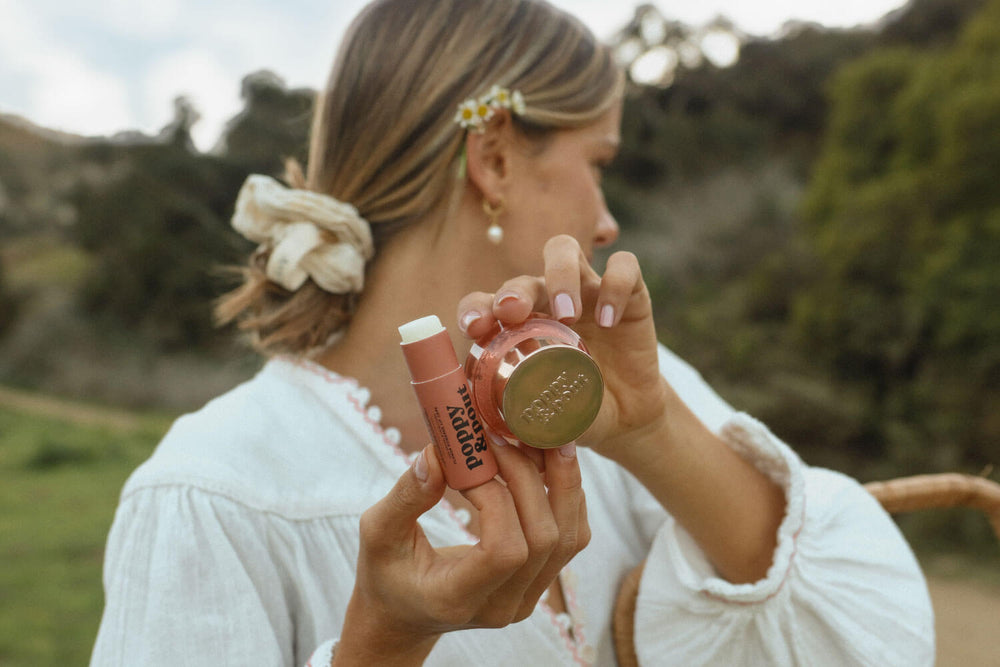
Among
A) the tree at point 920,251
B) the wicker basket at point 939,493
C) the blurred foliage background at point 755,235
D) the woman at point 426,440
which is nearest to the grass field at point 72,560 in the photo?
the blurred foliage background at point 755,235

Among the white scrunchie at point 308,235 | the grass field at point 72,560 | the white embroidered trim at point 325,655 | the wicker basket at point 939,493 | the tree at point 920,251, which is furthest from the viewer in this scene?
the tree at point 920,251

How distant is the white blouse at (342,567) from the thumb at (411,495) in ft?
1.01

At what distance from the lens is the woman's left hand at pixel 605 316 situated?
35.7 inches

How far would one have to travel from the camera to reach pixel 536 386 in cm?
83

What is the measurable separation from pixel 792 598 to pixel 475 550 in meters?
0.73

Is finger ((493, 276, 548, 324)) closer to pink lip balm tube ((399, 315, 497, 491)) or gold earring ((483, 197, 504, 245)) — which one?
pink lip balm tube ((399, 315, 497, 491))

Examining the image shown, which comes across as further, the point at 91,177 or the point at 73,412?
the point at 91,177

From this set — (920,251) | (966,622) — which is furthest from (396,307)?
(920,251)

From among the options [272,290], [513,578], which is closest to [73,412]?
[272,290]

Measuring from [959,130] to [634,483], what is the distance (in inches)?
199

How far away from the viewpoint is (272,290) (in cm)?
151

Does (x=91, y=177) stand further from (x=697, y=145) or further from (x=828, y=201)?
(x=828, y=201)

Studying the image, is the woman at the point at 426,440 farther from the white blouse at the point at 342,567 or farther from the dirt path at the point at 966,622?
the dirt path at the point at 966,622

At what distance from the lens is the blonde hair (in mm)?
1410
